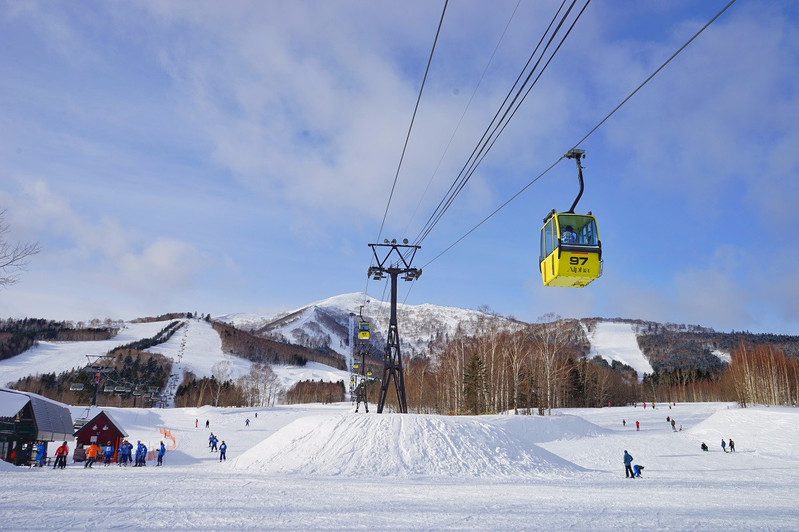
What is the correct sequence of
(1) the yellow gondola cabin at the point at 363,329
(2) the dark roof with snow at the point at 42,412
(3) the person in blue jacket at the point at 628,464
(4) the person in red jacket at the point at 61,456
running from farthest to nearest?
(1) the yellow gondola cabin at the point at 363,329 < (2) the dark roof with snow at the point at 42,412 < (4) the person in red jacket at the point at 61,456 < (3) the person in blue jacket at the point at 628,464

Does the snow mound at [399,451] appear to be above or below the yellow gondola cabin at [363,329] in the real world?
below

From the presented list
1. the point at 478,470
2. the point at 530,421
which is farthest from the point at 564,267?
the point at 530,421

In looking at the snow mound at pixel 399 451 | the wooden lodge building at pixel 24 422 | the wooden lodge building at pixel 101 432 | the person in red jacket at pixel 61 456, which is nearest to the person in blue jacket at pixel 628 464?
the snow mound at pixel 399 451

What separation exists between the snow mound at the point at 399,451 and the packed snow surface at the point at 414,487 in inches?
3.2

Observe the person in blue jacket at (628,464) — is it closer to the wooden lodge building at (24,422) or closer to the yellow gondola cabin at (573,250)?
the yellow gondola cabin at (573,250)

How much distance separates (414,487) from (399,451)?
21.3 feet

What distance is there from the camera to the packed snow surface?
10.5 m

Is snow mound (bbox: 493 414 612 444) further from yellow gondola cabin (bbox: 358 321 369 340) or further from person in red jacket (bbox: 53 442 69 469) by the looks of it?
person in red jacket (bbox: 53 442 69 469)

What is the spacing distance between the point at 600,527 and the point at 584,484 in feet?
34.6

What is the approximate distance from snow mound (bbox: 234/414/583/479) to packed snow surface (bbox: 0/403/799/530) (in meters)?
0.08

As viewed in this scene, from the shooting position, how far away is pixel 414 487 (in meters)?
17.5

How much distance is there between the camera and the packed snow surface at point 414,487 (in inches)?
412

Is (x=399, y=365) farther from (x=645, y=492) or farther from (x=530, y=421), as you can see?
(x=530, y=421)

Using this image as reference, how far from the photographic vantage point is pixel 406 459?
23.3 meters
